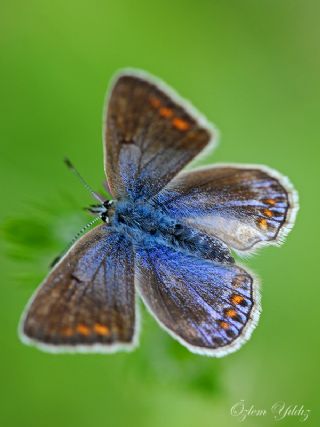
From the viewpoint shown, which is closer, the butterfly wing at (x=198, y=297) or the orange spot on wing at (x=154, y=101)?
the butterfly wing at (x=198, y=297)

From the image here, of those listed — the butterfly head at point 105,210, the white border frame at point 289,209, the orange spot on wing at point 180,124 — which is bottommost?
the white border frame at point 289,209

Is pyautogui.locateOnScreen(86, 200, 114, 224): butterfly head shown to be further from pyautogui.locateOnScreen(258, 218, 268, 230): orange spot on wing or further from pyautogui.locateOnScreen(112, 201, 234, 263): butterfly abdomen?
pyautogui.locateOnScreen(258, 218, 268, 230): orange spot on wing

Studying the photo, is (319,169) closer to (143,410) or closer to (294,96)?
(294,96)

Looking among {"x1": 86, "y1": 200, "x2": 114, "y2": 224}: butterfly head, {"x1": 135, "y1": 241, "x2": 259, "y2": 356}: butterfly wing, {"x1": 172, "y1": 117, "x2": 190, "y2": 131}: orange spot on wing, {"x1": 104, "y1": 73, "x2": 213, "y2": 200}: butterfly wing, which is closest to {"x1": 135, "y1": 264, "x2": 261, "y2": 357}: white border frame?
{"x1": 135, "y1": 241, "x2": 259, "y2": 356}: butterfly wing

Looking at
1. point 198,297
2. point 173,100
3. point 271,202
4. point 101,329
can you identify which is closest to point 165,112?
point 173,100

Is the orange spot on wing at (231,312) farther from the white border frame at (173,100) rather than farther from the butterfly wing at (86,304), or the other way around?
the white border frame at (173,100)

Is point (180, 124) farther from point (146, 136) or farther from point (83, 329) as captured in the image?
point (83, 329)

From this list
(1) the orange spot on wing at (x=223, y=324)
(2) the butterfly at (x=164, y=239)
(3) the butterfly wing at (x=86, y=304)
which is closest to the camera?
(3) the butterfly wing at (x=86, y=304)

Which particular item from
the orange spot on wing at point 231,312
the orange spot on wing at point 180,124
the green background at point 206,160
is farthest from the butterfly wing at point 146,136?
the orange spot on wing at point 231,312
